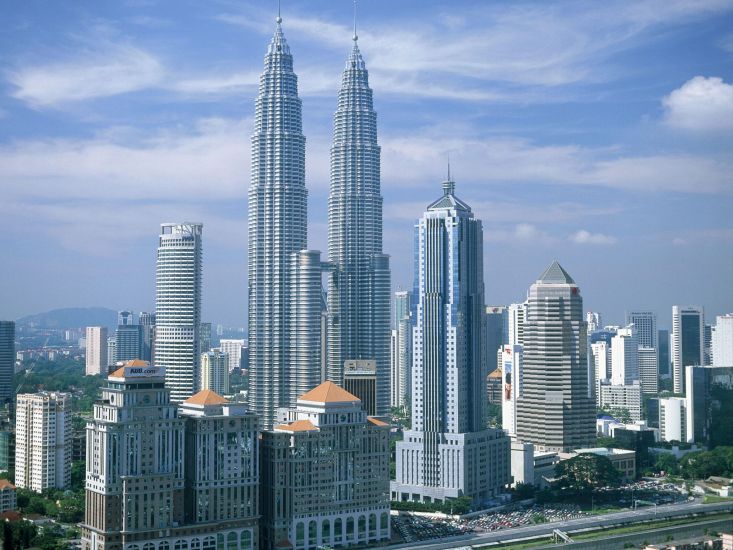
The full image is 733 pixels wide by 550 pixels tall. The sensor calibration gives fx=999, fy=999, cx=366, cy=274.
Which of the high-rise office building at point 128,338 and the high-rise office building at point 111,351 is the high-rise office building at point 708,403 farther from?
the high-rise office building at point 111,351

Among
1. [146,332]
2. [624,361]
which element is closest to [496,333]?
[624,361]

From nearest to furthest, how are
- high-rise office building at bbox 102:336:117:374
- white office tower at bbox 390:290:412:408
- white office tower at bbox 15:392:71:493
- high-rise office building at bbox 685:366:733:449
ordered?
white office tower at bbox 15:392:71:493
high-rise office building at bbox 685:366:733:449
white office tower at bbox 390:290:412:408
high-rise office building at bbox 102:336:117:374

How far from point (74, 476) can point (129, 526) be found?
21.2ft

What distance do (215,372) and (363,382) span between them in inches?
400

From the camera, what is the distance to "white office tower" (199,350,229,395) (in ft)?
91.6

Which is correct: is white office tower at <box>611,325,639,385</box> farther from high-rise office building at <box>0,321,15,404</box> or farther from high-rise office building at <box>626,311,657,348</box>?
high-rise office building at <box>0,321,15,404</box>

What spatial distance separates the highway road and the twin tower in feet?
28.8

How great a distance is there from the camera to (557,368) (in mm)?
20219

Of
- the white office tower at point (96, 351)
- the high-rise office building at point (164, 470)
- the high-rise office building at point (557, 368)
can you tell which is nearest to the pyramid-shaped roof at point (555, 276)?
the high-rise office building at point (557, 368)

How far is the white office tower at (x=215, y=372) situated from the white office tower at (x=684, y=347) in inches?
474

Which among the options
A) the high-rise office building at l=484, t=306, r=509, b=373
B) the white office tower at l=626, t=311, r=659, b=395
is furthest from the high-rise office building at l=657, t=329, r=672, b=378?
the high-rise office building at l=484, t=306, r=509, b=373

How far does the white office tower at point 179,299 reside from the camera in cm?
2167

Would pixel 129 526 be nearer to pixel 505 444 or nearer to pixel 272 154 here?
pixel 505 444

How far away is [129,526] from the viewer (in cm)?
1177
